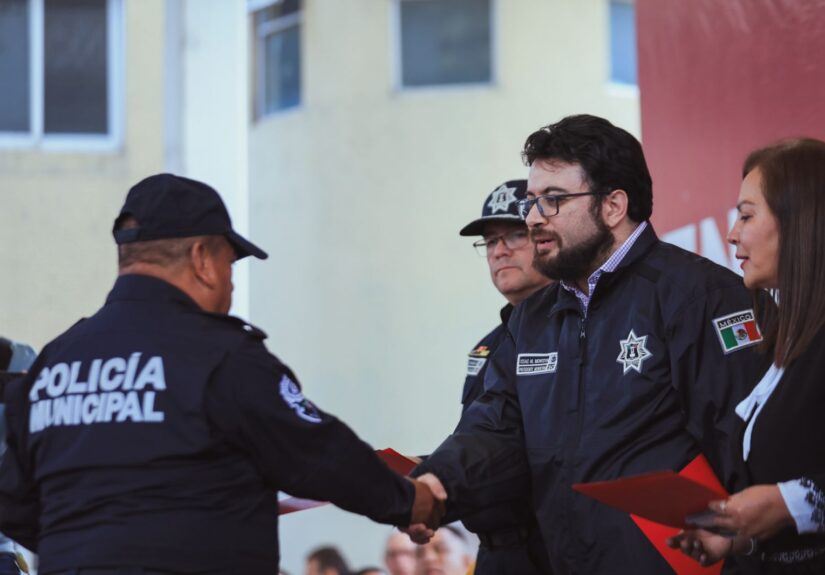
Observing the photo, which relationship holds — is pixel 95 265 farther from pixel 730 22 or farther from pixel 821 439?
pixel 821 439

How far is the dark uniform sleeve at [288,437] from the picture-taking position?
3.05m

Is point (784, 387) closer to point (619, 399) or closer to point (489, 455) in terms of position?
point (619, 399)

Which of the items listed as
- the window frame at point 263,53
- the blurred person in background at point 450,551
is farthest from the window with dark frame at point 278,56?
the blurred person in background at point 450,551

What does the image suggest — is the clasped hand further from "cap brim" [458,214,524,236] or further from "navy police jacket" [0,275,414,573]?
"cap brim" [458,214,524,236]

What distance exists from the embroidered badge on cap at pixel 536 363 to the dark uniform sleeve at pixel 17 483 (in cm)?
142

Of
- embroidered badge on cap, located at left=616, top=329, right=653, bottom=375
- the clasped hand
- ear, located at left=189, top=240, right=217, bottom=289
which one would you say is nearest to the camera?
the clasped hand

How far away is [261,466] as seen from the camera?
3129 millimetres

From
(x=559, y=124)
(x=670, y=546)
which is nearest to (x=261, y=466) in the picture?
(x=670, y=546)

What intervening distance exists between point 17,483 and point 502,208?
2.25m

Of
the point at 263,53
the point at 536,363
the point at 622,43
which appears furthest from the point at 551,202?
the point at 263,53

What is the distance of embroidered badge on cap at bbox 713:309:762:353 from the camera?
Answer: 356 centimetres

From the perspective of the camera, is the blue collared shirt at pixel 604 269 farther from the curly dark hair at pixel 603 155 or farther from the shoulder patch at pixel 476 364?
the shoulder patch at pixel 476 364

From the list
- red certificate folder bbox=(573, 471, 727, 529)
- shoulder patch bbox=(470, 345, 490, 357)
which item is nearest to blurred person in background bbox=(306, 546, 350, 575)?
shoulder patch bbox=(470, 345, 490, 357)

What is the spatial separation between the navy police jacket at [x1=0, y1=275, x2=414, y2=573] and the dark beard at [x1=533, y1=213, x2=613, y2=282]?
98 centimetres
